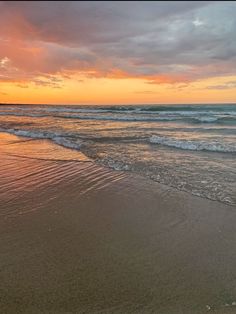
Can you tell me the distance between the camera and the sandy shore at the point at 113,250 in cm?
296

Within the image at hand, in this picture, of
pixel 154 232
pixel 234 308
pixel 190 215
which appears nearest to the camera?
pixel 234 308

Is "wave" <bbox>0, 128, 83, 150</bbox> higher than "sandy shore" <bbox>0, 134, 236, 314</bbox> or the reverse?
higher

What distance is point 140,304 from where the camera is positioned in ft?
9.53

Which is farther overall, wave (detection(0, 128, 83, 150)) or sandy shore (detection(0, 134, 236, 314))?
wave (detection(0, 128, 83, 150))

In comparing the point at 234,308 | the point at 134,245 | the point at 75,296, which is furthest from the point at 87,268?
the point at 234,308

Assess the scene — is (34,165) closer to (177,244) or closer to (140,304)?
(177,244)

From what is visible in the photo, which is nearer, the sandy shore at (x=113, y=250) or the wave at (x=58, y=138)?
the sandy shore at (x=113, y=250)

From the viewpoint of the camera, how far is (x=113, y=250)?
3873 millimetres

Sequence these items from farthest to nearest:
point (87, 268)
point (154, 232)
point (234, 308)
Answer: point (154, 232), point (87, 268), point (234, 308)

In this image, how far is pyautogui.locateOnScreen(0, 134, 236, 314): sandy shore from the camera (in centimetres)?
296

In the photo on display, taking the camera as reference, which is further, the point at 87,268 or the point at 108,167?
the point at 108,167

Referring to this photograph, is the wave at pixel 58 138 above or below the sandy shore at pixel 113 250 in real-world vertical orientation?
above

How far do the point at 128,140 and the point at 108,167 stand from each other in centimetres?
566

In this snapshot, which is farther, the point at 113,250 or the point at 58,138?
the point at 58,138
